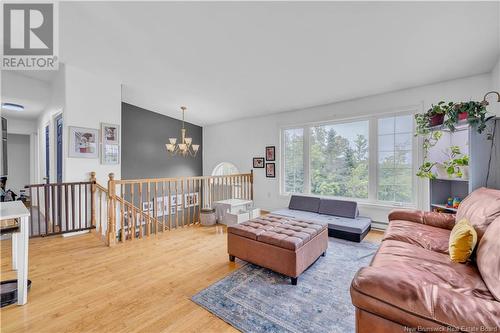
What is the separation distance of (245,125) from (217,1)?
3.89m

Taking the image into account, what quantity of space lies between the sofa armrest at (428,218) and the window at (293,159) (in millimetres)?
2377

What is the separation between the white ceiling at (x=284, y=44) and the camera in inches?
91.0

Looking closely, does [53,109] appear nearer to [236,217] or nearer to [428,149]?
[236,217]

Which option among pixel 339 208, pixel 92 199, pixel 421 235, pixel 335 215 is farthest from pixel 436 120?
pixel 92 199

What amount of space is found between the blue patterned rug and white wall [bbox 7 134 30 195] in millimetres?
8686

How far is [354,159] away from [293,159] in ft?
4.57

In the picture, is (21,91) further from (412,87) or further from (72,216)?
(412,87)

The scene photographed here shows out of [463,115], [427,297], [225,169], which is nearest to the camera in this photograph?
[427,297]

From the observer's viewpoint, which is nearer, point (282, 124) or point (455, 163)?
point (455, 163)

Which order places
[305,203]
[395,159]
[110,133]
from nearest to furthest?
[395,159]
[110,133]
[305,203]

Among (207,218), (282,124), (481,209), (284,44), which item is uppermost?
(284,44)

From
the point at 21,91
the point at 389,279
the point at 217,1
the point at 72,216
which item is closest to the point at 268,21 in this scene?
the point at 217,1

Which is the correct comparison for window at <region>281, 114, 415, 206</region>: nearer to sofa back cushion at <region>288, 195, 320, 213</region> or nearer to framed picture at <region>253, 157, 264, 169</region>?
sofa back cushion at <region>288, 195, 320, 213</region>

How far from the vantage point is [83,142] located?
3.98m
